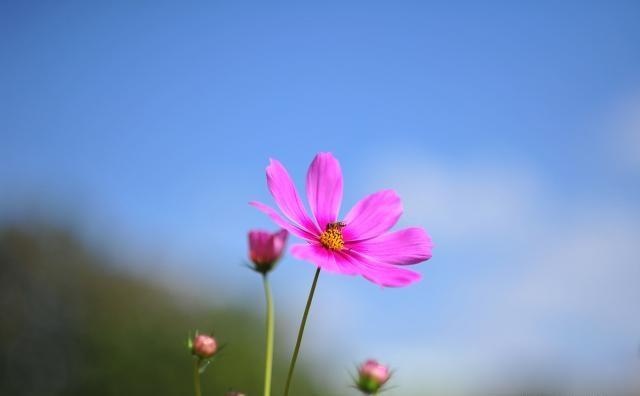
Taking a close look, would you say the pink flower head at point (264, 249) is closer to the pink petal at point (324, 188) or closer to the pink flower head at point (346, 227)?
the pink flower head at point (346, 227)

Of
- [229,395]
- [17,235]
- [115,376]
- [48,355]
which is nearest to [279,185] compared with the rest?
[229,395]

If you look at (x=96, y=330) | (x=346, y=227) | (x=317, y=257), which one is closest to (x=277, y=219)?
(x=317, y=257)

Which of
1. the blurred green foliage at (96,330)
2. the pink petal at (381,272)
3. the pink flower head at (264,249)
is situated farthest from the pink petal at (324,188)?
the blurred green foliage at (96,330)

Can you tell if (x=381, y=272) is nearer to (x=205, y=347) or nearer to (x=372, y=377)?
(x=372, y=377)

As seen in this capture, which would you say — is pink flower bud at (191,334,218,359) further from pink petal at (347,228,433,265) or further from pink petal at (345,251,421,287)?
pink petal at (347,228,433,265)

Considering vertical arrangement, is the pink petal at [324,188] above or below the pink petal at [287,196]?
above

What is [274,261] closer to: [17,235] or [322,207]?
[322,207]
